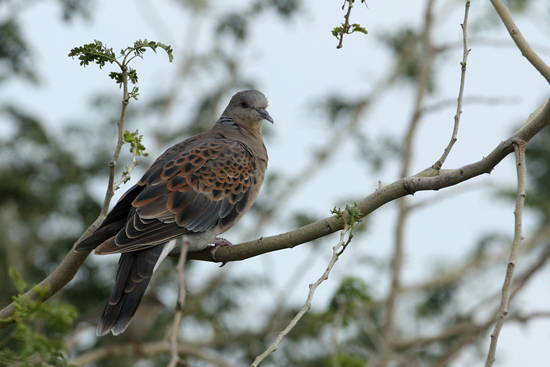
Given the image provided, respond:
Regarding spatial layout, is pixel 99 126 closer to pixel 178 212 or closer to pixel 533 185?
pixel 178 212

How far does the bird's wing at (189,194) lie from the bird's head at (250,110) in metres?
0.60

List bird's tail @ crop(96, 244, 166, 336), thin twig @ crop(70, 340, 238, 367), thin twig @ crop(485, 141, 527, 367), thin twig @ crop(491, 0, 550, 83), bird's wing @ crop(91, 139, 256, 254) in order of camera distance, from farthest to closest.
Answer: thin twig @ crop(70, 340, 238, 367), bird's wing @ crop(91, 139, 256, 254), bird's tail @ crop(96, 244, 166, 336), thin twig @ crop(491, 0, 550, 83), thin twig @ crop(485, 141, 527, 367)

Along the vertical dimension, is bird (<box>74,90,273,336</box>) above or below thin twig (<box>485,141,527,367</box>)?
above

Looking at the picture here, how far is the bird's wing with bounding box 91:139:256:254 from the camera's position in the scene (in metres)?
3.58

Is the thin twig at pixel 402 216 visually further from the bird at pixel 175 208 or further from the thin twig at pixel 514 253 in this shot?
the thin twig at pixel 514 253

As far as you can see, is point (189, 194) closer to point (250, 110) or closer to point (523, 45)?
point (250, 110)

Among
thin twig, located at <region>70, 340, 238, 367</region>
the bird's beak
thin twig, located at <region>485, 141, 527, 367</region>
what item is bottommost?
thin twig, located at <region>485, 141, 527, 367</region>

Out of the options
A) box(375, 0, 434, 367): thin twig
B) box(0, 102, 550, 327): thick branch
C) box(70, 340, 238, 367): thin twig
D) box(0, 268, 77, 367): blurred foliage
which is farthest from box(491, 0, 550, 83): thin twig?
box(70, 340, 238, 367): thin twig

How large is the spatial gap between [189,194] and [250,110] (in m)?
1.27

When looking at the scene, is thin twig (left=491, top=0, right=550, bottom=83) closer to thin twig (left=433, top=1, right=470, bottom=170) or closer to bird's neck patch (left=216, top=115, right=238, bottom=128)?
thin twig (left=433, top=1, right=470, bottom=170)

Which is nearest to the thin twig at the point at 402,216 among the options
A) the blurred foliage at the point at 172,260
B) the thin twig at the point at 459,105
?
the blurred foliage at the point at 172,260

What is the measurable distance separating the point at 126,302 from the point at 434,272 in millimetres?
6453

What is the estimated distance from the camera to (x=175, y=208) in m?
3.80

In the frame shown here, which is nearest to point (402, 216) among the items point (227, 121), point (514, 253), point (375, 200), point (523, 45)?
point (227, 121)
